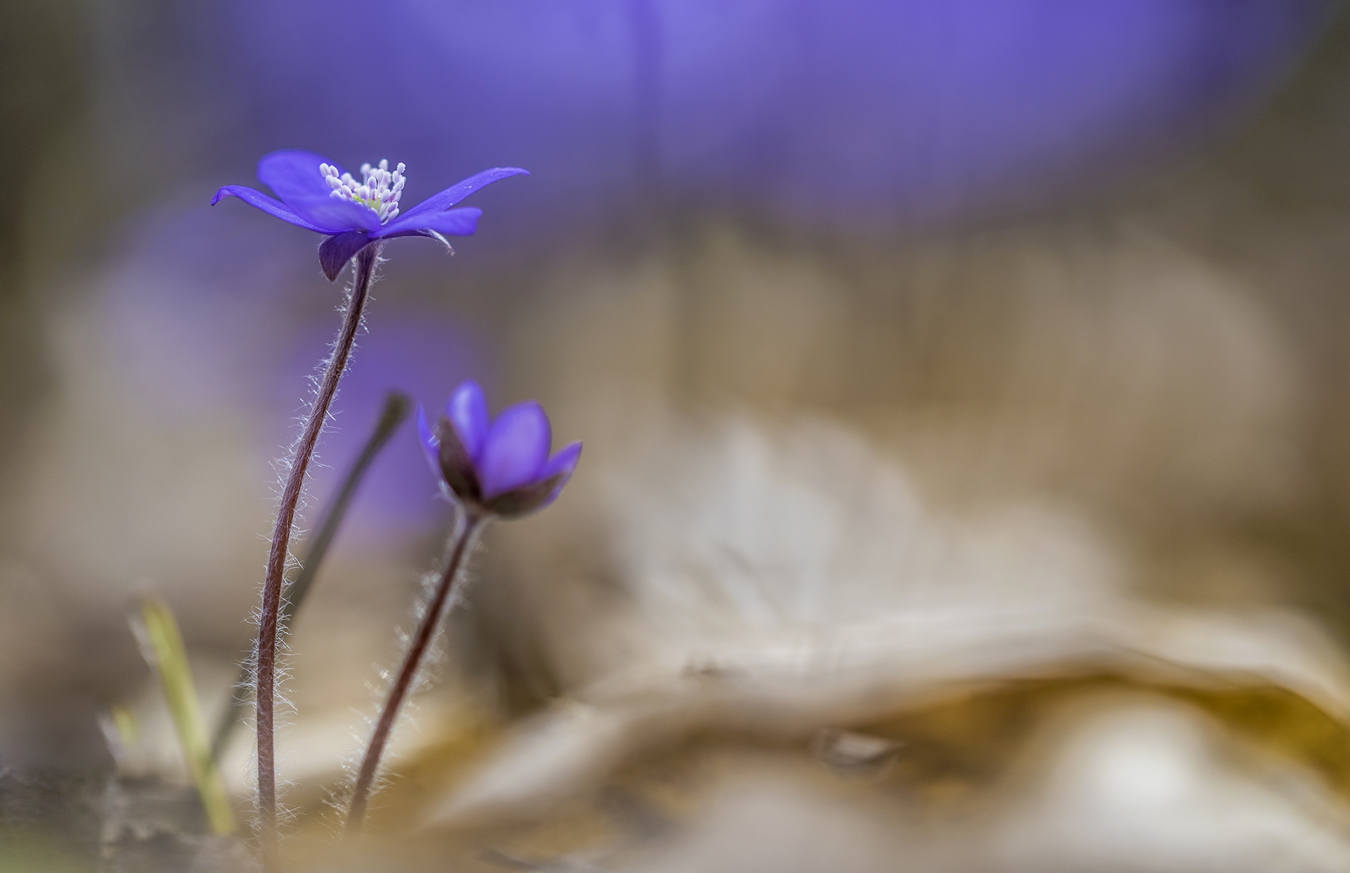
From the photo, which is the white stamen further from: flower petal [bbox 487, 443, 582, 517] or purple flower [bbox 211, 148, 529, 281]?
flower petal [bbox 487, 443, 582, 517]

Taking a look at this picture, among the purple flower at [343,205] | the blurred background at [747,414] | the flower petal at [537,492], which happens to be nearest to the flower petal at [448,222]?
the purple flower at [343,205]

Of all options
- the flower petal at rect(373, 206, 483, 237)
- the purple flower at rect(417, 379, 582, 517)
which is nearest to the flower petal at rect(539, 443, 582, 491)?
the purple flower at rect(417, 379, 582, 517)

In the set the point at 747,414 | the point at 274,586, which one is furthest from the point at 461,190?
the point at 747,414

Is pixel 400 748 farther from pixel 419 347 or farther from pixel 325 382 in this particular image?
pixel 419 347

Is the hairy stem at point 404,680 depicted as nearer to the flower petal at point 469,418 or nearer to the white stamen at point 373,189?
the flower petal at point 469,418

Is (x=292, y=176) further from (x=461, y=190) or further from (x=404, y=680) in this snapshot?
(x=404, y=680)

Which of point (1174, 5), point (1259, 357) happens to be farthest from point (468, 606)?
point (1174, 5)
